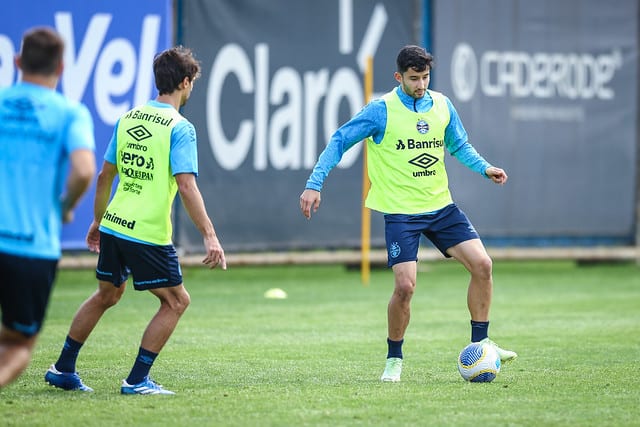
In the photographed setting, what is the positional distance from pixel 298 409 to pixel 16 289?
71.9 inches

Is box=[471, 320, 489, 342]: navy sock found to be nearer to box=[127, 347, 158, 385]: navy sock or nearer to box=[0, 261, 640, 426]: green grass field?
box=[0, 261, 640, 426]: green grass field

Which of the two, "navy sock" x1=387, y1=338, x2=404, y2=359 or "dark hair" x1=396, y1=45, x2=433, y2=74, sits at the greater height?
"dark hair" x1=396, y1=45, x2=433, y2=74

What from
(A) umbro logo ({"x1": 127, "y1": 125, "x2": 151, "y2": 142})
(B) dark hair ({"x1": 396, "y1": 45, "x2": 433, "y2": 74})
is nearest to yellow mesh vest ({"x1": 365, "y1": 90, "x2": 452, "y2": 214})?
(B) dark hair ({"x1": 396, "y1": 45, "x2": 433, "y2": 74})

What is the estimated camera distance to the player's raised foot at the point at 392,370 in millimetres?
7758

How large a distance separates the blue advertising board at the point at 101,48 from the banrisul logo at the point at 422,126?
6808mm

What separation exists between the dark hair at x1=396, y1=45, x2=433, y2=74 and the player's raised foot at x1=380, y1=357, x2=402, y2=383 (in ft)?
6.33

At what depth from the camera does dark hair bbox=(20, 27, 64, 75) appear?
5586 mm

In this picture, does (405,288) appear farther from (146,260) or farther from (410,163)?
(146,260)

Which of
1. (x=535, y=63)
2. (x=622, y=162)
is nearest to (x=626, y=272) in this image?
(x=622, y=162)

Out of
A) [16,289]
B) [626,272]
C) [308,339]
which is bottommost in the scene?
[626,272]

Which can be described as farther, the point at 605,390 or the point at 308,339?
the point at 308,339

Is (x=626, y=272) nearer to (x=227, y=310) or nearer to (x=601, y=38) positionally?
(x=601, y=38)

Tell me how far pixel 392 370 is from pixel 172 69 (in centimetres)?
244

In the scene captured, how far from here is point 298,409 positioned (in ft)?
21.8
